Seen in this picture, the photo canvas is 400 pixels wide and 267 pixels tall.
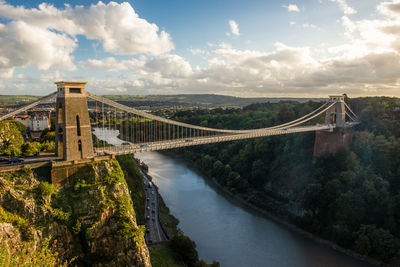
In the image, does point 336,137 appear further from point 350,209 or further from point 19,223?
point 19,223

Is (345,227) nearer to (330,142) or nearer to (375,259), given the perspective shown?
(375,259)

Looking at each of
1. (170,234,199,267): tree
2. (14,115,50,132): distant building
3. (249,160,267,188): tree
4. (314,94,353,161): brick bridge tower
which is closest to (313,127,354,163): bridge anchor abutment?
(314,94,353,161): brick bridge tower

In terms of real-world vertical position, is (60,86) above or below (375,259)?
above

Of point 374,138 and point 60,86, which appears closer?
point 60,86

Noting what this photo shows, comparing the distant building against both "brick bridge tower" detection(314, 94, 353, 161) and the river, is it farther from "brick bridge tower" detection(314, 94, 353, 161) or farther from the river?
"brick bridge tower" detection(314, 94, 353, 161)

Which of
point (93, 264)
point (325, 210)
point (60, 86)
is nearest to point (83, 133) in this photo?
point (60, 86)

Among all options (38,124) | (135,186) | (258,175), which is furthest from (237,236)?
(38,124)
